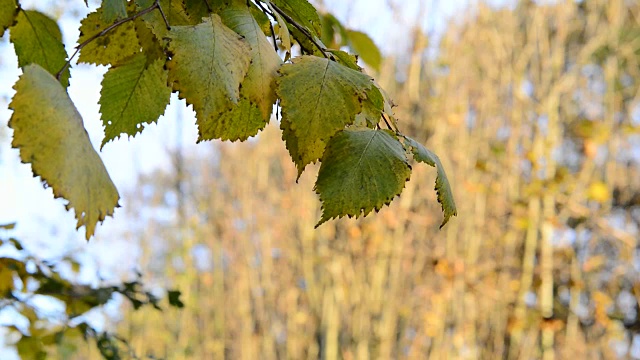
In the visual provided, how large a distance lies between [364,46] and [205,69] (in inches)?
31.7

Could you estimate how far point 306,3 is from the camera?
28.5 inches

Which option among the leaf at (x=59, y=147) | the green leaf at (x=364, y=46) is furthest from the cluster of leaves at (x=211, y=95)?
the green leaf at (x=364, y=46)

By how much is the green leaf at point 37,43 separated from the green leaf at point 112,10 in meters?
0.11

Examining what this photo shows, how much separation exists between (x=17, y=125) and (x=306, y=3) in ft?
1.15

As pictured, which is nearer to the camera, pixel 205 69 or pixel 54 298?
pixel 205 69

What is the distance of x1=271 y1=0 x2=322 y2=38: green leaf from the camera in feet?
2.36

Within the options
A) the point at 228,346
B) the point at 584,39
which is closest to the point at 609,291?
the point at 584,39

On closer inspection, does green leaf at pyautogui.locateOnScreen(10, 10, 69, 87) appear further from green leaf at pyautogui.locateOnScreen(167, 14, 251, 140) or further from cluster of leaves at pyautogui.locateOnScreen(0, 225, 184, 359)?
cluster of leaves at pyautogui.locateOnScreen(0, 225, 184, 359)

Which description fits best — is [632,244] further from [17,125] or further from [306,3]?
[17,125]

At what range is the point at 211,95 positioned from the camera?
0.52m

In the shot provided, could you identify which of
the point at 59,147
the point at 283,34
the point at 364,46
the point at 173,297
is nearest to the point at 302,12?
the point at 283,34

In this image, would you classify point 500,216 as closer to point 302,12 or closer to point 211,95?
point 302,12

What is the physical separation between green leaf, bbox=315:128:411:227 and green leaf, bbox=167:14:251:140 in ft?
0.28

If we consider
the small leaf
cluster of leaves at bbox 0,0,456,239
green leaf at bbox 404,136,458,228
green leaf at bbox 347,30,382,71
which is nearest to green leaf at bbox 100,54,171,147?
cluster of leaves at bbox 0,0,456,239
